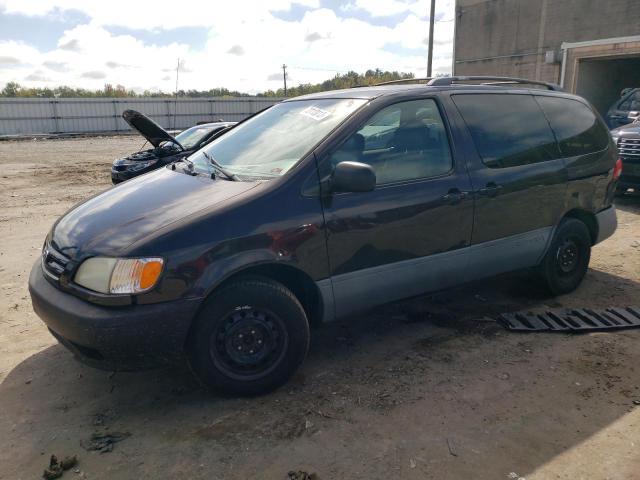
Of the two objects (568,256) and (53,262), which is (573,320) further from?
(53,262)

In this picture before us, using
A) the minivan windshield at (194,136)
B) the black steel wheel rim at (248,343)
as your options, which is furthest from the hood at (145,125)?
Answer: the black steel wheel rim at (248,343)

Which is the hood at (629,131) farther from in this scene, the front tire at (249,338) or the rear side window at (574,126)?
the front tire at (249,338)

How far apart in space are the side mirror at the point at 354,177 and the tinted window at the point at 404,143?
0.26 meters

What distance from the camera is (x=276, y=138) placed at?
3.48 m

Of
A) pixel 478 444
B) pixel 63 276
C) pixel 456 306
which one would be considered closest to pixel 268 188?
pixel 63 276

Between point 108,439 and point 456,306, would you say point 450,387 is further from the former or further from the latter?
point 108,439

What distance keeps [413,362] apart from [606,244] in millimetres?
3974

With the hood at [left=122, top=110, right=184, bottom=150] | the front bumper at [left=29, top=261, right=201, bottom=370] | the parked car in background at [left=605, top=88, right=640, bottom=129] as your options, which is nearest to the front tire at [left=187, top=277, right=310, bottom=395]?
the front bumper at [left=29, top=261, right=201, bottom=370]

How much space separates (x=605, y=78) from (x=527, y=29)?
3.55m

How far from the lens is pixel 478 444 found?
2.54 meters

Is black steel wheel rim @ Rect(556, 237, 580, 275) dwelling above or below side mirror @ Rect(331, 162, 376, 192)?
below

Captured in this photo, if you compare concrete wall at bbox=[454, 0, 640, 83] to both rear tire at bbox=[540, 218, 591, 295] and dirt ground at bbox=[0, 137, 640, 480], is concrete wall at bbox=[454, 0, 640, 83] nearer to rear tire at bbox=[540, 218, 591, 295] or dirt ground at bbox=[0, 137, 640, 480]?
rear tire at bbox=[540, 218, 591, 295]

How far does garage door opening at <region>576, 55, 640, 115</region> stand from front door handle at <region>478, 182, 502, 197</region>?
56.2 ft

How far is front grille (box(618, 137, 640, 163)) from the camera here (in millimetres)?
7965
